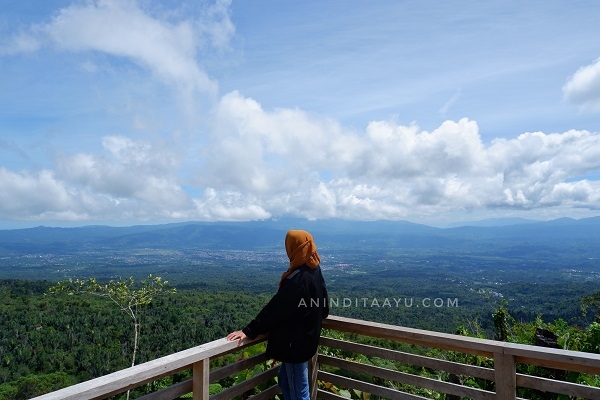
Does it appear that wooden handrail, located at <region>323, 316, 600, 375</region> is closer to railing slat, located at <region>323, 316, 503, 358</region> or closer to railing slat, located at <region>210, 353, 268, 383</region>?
railing slat, located at <region>323, 316, 503, 358</region>

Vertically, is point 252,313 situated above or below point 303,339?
below

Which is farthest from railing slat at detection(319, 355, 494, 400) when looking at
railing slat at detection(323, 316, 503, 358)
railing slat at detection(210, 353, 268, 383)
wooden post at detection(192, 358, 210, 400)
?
wooden post at detection(192, 358, 210, 400)

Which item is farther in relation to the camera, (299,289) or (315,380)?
(315,380)

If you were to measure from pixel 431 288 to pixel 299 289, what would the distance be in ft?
216

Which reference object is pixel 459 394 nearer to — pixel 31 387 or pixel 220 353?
pixel 220 353

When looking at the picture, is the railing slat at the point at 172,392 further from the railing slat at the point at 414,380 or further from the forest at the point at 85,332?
the forest at the point at 85,332

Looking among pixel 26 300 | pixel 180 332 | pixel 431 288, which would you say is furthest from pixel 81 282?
pixel 431 288

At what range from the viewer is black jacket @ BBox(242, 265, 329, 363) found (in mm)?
2293

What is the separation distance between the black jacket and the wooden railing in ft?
0.70

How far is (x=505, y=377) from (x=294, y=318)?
1.11 meters

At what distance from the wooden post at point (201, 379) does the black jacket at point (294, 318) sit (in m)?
0.31

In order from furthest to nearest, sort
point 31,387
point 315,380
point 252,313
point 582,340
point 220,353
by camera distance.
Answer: point 252,313 < point 31,387 < point 582,340 < point 315,380 < point 220,353

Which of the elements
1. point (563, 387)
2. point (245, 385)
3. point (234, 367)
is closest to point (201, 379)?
point (234, 367)

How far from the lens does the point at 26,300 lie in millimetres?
31703
